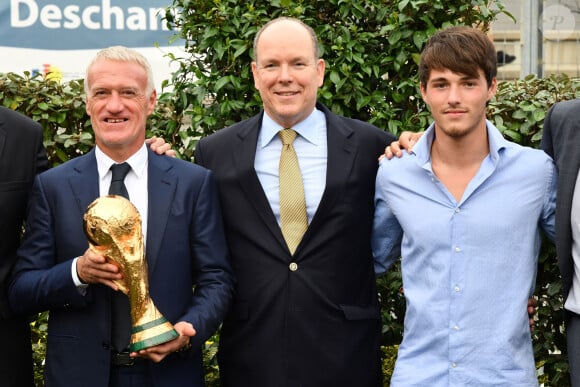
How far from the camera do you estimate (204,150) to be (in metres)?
4.27

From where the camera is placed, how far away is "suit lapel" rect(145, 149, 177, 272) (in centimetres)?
369

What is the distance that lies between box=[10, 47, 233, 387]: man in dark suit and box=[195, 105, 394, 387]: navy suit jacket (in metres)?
0.17

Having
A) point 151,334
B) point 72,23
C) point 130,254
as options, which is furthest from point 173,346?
point 72,23

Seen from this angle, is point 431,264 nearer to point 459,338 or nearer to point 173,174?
point 459,338

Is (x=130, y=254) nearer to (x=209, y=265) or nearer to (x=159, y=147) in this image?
(x=209, y=265)

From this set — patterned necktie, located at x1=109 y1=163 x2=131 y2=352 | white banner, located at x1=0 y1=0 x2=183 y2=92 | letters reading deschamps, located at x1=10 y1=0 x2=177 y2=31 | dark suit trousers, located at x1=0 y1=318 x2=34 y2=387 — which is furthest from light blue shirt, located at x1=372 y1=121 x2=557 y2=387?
letters reading deschamps, located at x1=10 y1=0 x2=177 y2=31

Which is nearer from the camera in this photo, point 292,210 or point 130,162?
point 130,162

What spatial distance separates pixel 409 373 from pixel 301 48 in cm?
147

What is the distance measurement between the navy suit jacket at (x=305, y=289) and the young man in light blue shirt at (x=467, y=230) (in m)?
0.27

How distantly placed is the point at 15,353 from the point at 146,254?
34.4 inches

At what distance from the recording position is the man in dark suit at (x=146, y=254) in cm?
360

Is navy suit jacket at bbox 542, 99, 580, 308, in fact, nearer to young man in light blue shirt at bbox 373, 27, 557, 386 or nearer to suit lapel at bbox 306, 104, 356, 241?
young man in light blue shirt at bbox 373, 27, 557, 386

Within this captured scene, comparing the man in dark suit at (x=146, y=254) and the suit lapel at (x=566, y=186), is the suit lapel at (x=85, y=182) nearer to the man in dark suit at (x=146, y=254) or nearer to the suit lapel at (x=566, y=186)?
the man in dark suit at (x=146, y=254)

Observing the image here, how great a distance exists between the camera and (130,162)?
381cm
